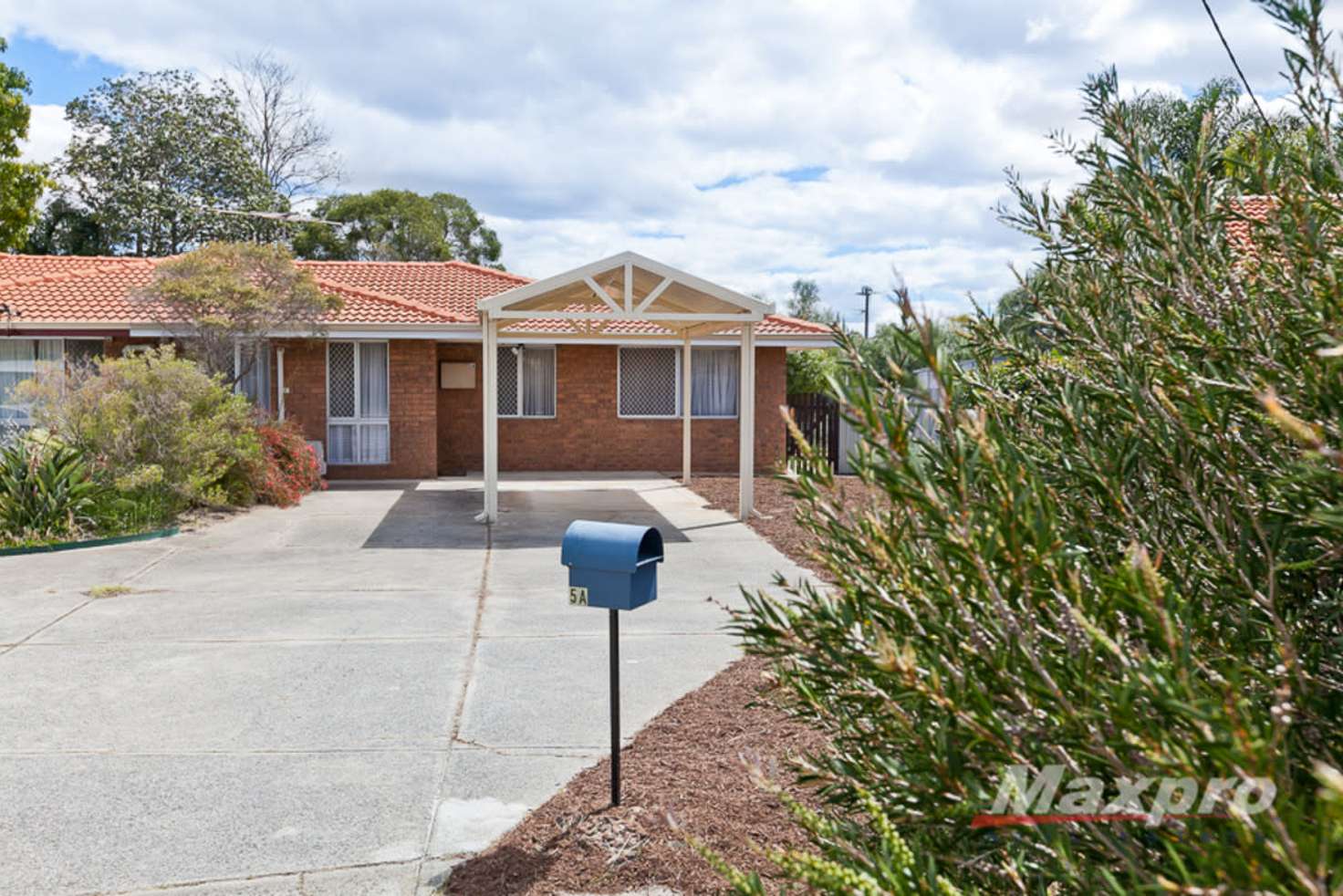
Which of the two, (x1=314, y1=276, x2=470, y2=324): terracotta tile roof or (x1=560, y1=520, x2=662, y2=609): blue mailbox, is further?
(x1=314, y1=276, x2=470, y2=324): terracotta tile roof

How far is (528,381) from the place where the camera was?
21844mm

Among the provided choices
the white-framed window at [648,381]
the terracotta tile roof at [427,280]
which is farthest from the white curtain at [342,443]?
the white-framed window at [648,381]

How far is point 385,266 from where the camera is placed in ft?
85.5

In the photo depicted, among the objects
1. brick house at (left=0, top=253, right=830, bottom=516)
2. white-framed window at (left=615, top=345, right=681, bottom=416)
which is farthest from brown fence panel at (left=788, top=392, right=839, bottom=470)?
white-framed window at (left=615, top=345, right=681, bottom=416)

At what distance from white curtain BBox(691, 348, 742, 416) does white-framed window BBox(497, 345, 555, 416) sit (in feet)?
9.20

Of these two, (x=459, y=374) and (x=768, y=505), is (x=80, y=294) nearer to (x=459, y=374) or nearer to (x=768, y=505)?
(x=459, y=374)

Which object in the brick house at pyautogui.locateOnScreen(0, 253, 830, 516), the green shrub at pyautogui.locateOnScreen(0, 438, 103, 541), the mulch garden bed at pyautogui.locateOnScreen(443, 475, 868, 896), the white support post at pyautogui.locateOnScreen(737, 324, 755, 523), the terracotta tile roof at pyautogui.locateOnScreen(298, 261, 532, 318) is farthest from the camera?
the terracotta tile roof at pyautogui.locateOnScreen(298, 261, 532, 318)

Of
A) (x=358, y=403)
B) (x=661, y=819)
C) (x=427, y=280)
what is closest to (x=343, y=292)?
(x=358, y=403)

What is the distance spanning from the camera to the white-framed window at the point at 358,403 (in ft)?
65.9

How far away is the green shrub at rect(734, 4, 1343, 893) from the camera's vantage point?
1286mm

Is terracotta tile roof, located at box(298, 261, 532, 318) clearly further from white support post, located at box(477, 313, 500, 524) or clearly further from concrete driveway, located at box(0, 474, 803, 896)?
concrete driveway, located at box(0, 474, 803, 896)

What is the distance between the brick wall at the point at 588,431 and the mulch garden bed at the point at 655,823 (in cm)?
1621

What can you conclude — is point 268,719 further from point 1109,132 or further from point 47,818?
point 1109,132

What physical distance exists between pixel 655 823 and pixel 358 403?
54.9 feet
